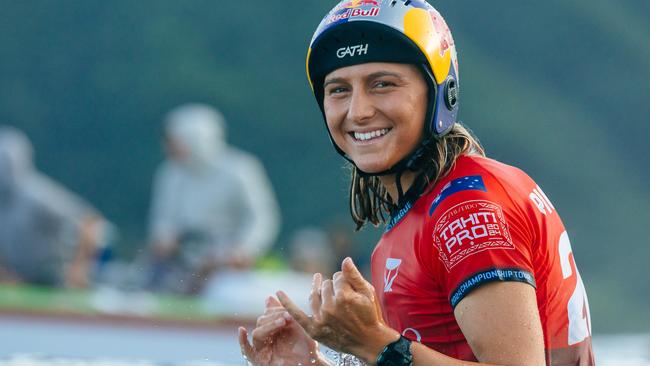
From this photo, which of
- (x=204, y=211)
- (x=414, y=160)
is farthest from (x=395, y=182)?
(x=204, y=211)

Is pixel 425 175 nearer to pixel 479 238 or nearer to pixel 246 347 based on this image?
pixel 479 238

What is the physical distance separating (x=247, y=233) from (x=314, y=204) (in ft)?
23.9

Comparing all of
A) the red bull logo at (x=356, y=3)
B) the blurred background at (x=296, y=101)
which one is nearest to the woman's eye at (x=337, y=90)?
the red bull logo at (x=356, y=3)

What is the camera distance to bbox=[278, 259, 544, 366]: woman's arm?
279 cm

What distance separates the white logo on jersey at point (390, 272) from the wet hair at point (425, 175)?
0.70 ft

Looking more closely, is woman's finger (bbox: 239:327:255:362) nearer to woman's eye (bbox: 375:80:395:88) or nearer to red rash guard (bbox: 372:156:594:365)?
red rash guard (bbox: 372:156:594:365)

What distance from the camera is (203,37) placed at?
1902 cm

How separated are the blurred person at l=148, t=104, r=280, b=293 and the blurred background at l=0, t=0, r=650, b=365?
5421 mm

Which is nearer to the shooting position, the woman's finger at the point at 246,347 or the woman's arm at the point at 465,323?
→ the woman's arm at the point at 465,323

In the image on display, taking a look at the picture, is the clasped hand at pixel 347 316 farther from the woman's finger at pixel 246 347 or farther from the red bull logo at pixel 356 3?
the red bull logo at pixel 356 3

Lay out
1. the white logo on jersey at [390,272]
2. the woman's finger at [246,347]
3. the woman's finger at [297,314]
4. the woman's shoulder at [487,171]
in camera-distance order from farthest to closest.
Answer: the woman's finger at [246,347]
the white logo on jersey at [390,272]
the woman's shoulder at [487,171]
the woman's finger at [297,314]

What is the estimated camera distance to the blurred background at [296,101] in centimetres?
1628

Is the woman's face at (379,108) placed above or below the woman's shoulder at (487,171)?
above

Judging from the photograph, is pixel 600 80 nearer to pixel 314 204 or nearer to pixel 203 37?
pixel 314 204
